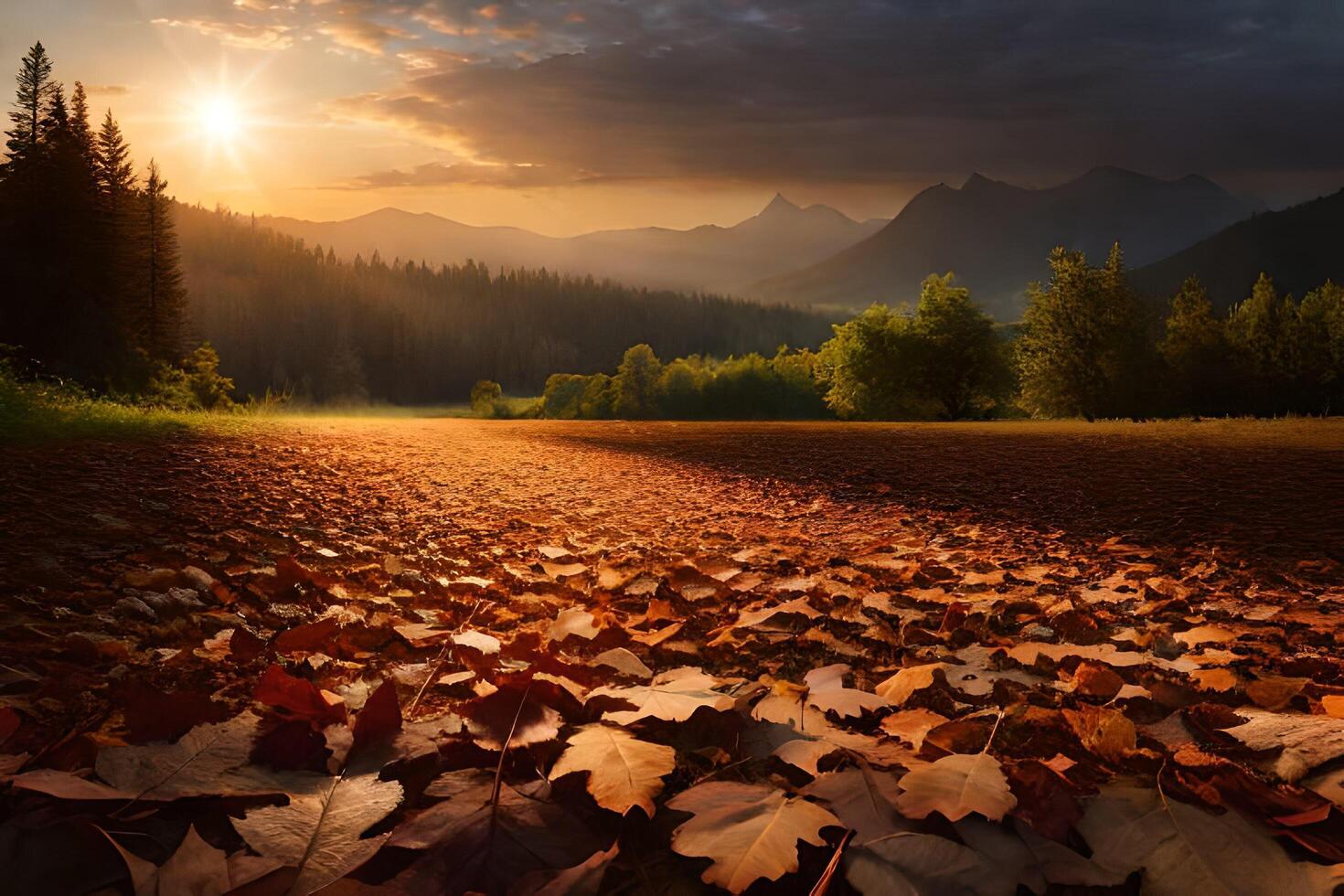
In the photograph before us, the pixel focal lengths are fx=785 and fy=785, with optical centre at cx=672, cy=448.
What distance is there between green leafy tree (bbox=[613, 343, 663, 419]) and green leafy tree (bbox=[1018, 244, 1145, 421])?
46.1 meters

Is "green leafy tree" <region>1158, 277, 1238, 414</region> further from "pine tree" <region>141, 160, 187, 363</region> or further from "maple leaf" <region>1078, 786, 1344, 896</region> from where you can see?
"pine tree" <region>141, 160, 187, 363</region>

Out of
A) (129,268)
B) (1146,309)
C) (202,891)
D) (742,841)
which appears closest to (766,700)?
(742,841)

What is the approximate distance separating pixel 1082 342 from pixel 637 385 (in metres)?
51.6

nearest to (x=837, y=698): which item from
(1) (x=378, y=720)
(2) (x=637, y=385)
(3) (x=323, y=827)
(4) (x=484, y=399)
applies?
(1) (x=378, y=720)

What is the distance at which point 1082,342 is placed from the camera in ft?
158

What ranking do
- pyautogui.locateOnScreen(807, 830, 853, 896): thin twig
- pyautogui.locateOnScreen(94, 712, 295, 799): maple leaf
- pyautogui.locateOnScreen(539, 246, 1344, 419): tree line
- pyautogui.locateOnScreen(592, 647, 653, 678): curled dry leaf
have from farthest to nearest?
pyautogui.locateOnScreen(539, 246, 1344, 419): tree line < pyautogui.locateOnScreen(592, 647, 653, 678): curled dry leaf < pyautogui.locateOnScreen(94, 712, 295, 799): maple leaf < pyautogui.locateOnScreen(807, 830, 853, 896): thin twig

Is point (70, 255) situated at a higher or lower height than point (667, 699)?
higher

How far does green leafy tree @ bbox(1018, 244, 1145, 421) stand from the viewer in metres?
47.2

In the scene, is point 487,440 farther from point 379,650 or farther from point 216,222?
point 216,222

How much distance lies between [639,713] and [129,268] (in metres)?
50.5

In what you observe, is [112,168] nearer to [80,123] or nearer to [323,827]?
[80,123]

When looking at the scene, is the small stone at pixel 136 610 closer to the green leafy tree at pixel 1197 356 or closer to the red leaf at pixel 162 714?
the red leaf at pixel 162 714

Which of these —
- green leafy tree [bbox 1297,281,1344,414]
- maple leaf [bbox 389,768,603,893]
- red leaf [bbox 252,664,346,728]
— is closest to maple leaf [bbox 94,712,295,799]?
red leaf [bbox 252,664,346,728]

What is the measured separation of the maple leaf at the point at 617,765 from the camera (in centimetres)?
137
